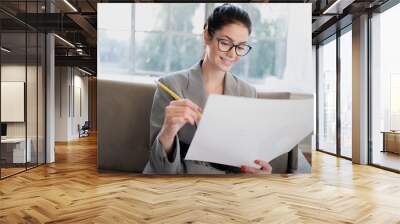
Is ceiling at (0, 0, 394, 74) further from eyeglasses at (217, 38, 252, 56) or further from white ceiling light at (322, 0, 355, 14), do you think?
eyeglasses at (217, 38, 252, 56)

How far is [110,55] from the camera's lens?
19.7ft

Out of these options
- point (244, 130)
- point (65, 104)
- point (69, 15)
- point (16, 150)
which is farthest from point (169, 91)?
point (65, 104)

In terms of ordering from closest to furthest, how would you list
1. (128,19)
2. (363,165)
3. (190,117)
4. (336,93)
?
(190,117) < (128,19) < (363,165) < (336,93)

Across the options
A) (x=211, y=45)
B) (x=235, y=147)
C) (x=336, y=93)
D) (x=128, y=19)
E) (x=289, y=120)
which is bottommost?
(x=235, y=147)

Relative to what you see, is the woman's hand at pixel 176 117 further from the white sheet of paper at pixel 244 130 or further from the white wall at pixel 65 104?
the white wall at pixel 65 104

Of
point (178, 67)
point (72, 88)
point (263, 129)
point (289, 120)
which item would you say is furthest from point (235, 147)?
point (72, 88)

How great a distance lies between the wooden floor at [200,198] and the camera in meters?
3.77

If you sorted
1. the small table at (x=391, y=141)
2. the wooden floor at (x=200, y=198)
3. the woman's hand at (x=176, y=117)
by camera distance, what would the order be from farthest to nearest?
the small table at (x=391, y=141) → the woman's hand at (x=176, y=117) → the wooden floor at (x=200, y=198)

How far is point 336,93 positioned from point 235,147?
4.54 metres

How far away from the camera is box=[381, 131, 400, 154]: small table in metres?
6.73

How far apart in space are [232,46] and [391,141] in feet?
11.4

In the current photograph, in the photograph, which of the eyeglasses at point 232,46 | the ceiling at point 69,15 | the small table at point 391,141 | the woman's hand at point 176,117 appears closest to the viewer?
the woman's hand at point 176,117

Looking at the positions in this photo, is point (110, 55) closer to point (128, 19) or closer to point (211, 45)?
point (128, 19)

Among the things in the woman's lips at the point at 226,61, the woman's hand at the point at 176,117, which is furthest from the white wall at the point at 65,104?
the woman's lips at the point at 226,61
